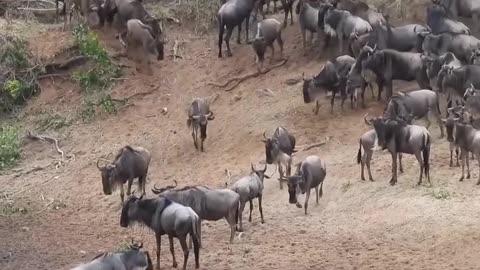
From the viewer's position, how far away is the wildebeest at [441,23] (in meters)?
20.2

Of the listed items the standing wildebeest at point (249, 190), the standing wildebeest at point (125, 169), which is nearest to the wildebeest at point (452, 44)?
the standing wildebeest at point (249, 190)

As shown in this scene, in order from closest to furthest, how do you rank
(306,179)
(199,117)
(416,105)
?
(306,179)
(416,105)
(199,117)

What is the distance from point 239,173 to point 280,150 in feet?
3.14

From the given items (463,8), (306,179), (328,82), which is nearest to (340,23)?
(328,82)

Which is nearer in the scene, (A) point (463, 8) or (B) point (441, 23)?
(B) point (441, 23)

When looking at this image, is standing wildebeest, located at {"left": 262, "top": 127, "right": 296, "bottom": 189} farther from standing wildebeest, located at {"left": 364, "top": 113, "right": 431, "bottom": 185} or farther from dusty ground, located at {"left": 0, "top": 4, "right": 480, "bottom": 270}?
standing wildebeest, located at {"left": 364, "top": 113, "right": 431, "bottom": 185}

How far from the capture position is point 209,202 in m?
14.3

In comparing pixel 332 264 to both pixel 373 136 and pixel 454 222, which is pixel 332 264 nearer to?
pixel 454 222

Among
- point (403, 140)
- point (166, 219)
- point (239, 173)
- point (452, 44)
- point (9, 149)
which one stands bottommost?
point (9, 149)

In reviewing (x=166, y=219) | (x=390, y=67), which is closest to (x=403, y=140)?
(x=390, y=67)

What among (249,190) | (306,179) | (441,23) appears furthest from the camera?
(441,23)

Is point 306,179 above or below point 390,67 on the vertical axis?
below

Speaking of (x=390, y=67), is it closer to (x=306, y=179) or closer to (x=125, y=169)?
(x=306, y=179)

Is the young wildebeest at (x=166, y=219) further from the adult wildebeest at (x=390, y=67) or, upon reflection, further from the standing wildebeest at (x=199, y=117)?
the adult wildebeest at (x=390, y=67)
